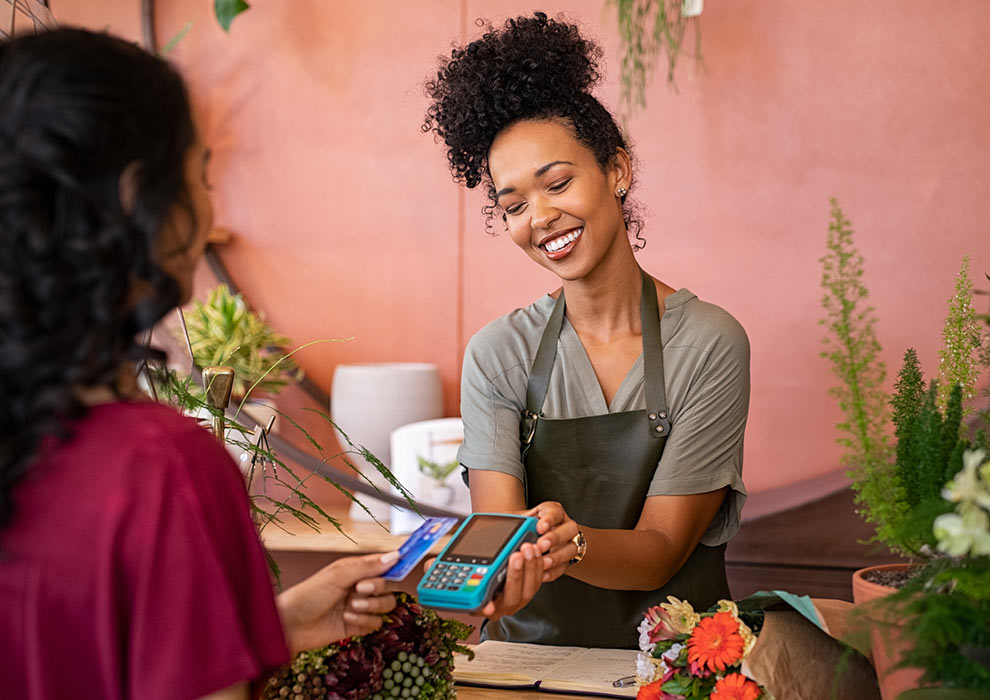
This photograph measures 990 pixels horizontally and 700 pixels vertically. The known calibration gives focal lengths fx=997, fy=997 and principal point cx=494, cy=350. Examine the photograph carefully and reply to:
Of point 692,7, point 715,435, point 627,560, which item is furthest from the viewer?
point 692,7

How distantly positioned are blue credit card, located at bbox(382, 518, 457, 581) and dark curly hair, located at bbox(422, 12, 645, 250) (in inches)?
35.6

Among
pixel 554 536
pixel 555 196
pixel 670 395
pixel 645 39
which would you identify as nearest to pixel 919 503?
pixel 554 536

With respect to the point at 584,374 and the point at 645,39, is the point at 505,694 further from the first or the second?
the point at 645,39

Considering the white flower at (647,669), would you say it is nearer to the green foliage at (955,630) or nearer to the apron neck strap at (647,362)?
the green foliage at (955,630)

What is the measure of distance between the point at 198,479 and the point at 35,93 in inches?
10.6

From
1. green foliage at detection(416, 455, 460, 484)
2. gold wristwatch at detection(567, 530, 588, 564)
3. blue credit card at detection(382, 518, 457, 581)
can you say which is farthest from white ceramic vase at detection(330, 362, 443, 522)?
blue credit card at detection(382, 518, 457, 581)

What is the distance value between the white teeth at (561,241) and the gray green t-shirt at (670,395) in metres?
0.17

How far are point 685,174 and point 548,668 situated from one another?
5.36ft

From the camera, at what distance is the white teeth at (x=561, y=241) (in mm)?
1659

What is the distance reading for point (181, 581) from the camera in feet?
2.08

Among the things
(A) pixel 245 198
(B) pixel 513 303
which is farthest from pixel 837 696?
(A) pixel 245 198

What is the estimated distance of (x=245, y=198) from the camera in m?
3.01

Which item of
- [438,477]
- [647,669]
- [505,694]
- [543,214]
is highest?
[543,214]

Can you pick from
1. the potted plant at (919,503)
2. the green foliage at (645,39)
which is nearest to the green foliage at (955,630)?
the potted plant at (919,503)
